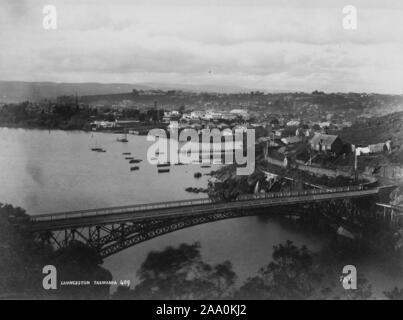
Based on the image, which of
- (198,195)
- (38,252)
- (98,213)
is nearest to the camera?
(38,252)

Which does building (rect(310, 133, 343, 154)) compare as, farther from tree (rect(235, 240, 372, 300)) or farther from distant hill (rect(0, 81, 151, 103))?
distant hill (rect(0, 81, 151, 103))

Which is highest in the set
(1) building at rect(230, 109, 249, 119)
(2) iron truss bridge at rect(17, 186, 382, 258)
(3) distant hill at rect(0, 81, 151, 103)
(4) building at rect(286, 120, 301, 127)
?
(3) distant hill at rect(0, 81, 151, 103)

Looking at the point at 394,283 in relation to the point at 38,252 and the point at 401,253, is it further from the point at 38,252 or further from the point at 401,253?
the point at 38,252

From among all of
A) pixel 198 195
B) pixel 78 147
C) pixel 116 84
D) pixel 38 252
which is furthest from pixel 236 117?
pixel 38 252

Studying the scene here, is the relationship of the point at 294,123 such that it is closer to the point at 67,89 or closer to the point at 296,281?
the point at 296,281

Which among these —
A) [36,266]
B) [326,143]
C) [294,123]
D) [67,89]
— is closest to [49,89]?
[67,89]

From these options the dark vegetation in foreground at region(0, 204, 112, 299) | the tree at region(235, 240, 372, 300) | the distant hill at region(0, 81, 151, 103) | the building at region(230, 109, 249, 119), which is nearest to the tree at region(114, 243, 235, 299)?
the tree at region(235, 240, 372, 300)
